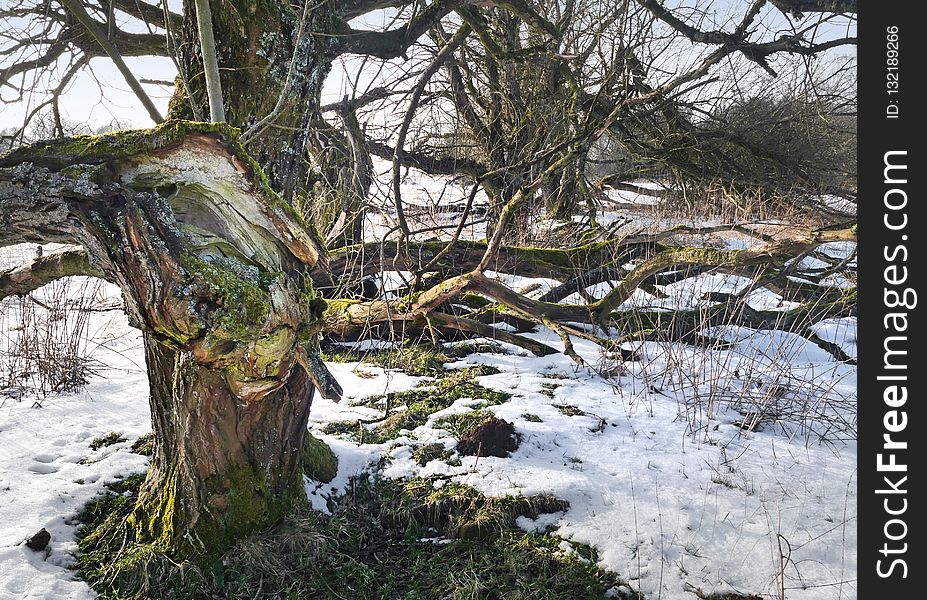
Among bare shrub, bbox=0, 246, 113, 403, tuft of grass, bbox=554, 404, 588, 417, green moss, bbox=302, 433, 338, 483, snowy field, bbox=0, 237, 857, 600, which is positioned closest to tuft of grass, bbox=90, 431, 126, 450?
snowy field, bbox=0, 237, 857, 600

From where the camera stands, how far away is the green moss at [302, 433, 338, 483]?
2.95 meters

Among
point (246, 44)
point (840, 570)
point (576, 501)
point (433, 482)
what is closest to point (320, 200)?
point (246, 44)

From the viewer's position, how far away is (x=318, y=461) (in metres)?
2.99

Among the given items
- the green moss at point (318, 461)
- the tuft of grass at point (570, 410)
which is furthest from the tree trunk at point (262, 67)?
the tuft of grass at point (570, 410)

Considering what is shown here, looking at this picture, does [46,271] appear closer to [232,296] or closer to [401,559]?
[232,296]

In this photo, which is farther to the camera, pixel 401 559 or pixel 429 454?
pixel 429 454

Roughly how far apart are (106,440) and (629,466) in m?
2.90

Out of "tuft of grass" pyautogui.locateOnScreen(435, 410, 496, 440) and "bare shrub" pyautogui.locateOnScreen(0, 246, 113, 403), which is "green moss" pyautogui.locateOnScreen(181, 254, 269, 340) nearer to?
"tuft of grass" pyautogui.locateOnScreen(435, 410, 496, 440)

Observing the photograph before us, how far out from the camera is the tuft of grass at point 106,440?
3132 millimetres

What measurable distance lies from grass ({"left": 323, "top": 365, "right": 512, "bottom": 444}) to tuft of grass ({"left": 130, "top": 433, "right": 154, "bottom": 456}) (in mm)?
953

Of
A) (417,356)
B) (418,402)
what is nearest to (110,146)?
(418,402)

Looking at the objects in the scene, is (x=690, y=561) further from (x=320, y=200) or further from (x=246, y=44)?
(x=320, y=200)
